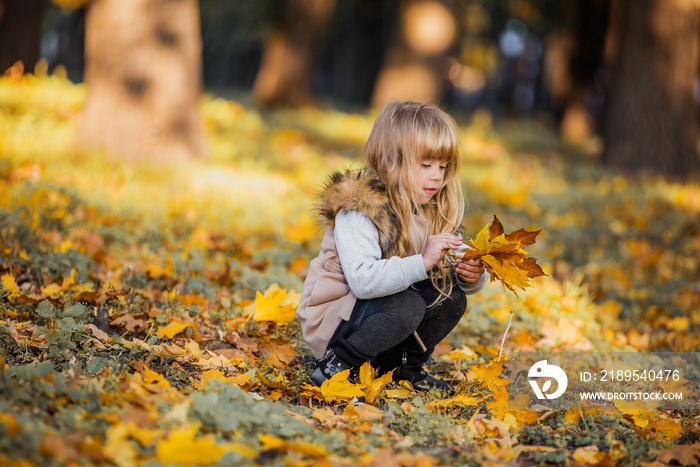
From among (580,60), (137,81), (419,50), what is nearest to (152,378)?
(137,81)

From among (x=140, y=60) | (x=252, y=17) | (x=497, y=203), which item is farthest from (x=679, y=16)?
(x=252, y=17)

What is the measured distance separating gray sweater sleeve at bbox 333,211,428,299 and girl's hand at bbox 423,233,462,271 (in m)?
0.03

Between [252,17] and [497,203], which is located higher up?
[252,17]

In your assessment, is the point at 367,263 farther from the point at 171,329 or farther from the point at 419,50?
the point at 419,50

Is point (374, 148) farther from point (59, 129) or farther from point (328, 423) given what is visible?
point (59, 129)

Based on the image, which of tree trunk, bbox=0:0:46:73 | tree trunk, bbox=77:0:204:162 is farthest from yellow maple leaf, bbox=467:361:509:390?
tree trunk, bbox=0:0:46:73

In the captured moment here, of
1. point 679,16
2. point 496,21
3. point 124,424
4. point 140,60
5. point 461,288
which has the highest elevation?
point 496,21

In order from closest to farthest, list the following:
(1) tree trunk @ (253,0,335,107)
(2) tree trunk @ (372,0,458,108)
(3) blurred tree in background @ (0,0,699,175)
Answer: (3) blurred tree in background @ (0,0,699,175) < (2) tree trunk @ (372,0,458,108) < (1) tree trunk @ (253,0,335,107)

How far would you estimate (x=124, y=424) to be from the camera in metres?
1.73

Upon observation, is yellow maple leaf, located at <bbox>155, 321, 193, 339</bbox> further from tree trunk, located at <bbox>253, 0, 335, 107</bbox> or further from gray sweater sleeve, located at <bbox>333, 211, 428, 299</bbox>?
tree trunk, located at <bbox>253, 0, 335, 107</bbox>

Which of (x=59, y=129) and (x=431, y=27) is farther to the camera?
(x=431, y=27)

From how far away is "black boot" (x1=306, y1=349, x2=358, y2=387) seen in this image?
2.47 metres

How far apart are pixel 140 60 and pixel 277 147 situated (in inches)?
97.6

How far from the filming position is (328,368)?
2480mm
